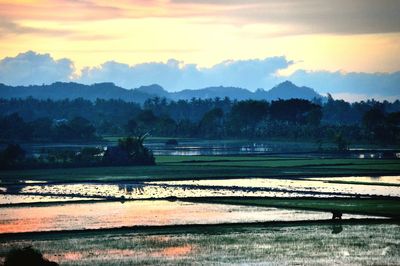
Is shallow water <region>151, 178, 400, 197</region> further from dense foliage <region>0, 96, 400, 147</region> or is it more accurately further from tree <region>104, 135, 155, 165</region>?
dense foliage <region>0, 96, 400, 147</region>

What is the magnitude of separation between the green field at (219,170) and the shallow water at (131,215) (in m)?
11.5

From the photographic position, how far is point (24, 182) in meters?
41.2

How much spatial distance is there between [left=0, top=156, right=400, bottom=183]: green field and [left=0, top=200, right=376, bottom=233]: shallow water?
11526 millimetres

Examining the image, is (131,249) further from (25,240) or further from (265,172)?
(265,172)

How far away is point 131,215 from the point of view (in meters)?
27.8

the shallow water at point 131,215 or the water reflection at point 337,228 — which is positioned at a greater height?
the shallow water at point 131,215

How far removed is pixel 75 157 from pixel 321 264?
3356 centimetres

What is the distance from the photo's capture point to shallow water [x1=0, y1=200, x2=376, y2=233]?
25812 millimetres

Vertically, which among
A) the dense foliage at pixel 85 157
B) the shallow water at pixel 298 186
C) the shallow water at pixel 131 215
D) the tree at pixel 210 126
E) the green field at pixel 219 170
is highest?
the tree at pixel 210 126

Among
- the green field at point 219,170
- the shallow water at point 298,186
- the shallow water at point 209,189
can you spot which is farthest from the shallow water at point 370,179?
the green field at point 219,170

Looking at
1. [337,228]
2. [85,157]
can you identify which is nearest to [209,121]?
[85,157]

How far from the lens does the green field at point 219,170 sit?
43.0 metres

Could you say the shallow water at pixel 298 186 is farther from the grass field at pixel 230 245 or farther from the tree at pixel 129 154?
the tree at pixel 129 154

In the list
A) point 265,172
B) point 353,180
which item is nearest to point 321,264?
point 353,180
